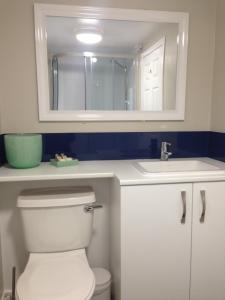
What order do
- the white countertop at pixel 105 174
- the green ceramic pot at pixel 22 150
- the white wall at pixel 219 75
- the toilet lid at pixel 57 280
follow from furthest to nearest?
the white wall at pixel 219 75 → the green ceramic pot at pixel 22 150 → the white countertop at pixel 105 174 → the toilet lid at pixel 57 280

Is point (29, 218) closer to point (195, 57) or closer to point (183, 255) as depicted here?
point (183, 255)

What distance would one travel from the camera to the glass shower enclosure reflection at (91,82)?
1660 millimetres

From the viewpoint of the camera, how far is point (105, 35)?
1.68m

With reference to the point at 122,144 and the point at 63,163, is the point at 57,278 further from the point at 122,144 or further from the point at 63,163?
the point at 122,144

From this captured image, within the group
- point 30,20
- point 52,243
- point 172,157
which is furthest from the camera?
point 172,157

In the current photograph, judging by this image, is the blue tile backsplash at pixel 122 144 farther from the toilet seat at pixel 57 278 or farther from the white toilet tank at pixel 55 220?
the toilet seat at pixel 57 278

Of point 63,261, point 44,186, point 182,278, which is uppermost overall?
point 44,186

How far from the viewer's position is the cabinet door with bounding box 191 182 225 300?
1.42 metres

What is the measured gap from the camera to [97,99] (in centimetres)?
172

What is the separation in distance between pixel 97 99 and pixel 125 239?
0.90 m

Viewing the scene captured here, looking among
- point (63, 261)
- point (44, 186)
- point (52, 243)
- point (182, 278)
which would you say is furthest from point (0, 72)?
point (182, 278)

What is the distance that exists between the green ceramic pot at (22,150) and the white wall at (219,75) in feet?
3.94

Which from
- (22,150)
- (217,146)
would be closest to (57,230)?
(22,150)

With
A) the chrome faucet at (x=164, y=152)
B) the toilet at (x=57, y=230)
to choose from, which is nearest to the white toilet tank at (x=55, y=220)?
the toilet at (x=57, y=230)
